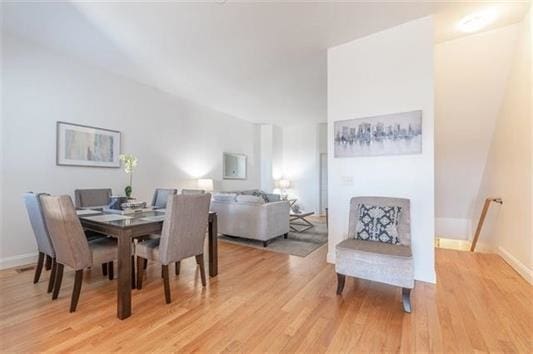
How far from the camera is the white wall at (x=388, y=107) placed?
105 inches

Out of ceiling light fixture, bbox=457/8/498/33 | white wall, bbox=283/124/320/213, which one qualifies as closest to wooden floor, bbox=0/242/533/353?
ceiling light fixture, bbox=457/8/498/33

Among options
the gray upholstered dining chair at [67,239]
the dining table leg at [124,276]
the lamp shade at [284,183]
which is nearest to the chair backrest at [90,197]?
the gray upholstered dining chair at [67,239]

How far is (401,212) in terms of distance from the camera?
8.25ft

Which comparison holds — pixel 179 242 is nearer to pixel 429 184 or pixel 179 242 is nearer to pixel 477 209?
pixel 429 184

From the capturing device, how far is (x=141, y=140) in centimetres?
458

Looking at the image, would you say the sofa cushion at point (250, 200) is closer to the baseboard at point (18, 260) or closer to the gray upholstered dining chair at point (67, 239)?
the gray upholstered dining chair at point (67, 239)

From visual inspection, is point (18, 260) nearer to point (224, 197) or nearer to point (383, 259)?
point (224, 197)

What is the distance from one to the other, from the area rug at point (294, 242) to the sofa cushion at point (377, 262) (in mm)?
1321

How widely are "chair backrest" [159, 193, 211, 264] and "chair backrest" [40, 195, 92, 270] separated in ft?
1.99

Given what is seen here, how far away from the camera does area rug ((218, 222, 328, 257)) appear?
12.6 feet

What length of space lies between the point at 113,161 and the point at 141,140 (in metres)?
0.65

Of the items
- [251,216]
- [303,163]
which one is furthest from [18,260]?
[303,163]

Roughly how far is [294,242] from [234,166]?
316 centimetres

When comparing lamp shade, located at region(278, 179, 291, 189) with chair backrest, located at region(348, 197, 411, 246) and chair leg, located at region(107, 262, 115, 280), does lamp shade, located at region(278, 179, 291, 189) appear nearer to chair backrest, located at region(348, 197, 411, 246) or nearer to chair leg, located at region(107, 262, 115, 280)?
chair backrest, located at region(348, 197, 411, 246)
